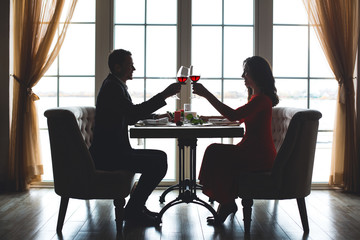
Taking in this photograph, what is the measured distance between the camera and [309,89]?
421cm

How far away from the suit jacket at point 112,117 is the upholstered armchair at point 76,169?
14 centimetres

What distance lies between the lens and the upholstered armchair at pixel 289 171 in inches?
102

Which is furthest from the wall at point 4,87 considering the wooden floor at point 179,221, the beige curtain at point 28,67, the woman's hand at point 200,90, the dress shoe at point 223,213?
the dress shoe at point 223,213

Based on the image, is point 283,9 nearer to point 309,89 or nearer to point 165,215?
point 309,89

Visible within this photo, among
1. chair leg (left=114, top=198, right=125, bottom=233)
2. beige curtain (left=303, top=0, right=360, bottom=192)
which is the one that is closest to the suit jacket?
chair leg (left=114, top=198, right=125, bottom=233)

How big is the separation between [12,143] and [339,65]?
11.3 feet

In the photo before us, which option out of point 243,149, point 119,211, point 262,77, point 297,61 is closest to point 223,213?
point 243,149

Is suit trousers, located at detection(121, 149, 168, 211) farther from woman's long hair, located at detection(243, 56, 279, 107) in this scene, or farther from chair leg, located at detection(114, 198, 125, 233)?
woman's long hair, located at detection(243, 56, 279, 107)

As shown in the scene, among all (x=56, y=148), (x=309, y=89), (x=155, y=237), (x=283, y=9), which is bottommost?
(x=155, y=237)

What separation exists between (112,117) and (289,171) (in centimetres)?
129

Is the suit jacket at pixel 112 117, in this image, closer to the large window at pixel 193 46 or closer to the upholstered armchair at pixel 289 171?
the upholstered armchair at pixel 289 171

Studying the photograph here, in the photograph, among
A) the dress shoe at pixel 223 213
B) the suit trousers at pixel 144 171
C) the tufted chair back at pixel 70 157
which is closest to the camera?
the tufted chair back at pixel 70 157

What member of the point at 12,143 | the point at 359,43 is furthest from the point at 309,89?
the point at 12,143

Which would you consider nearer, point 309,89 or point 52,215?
point 52,215
